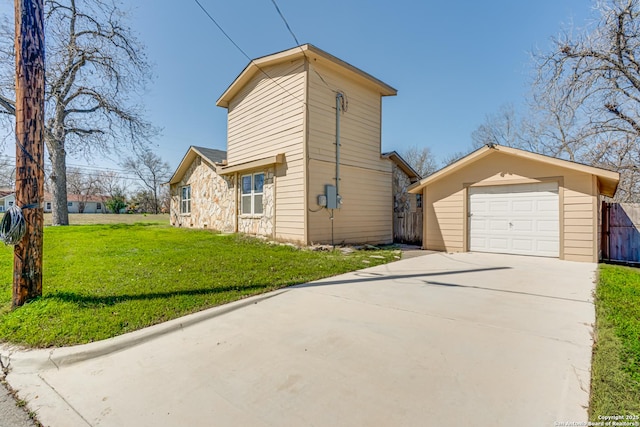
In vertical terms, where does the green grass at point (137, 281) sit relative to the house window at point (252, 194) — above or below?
below

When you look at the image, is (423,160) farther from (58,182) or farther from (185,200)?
(58,182)

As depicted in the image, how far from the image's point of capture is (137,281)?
4.76 metres

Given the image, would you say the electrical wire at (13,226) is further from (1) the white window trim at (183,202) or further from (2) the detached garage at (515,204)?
(1) the white window trim at (183,202)

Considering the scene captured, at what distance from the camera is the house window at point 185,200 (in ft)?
53.0

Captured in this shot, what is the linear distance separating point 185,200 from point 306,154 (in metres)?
10.7

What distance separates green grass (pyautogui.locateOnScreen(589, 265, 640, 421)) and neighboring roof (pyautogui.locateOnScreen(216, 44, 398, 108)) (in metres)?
8.62

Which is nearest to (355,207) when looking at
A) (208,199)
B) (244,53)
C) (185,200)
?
(244,53)

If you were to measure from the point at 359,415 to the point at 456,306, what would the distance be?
2550mm

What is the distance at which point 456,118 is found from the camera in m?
19.1

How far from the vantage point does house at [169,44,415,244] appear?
9.01 m

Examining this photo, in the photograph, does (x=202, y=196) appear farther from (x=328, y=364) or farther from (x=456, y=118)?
(x=456, y=118)

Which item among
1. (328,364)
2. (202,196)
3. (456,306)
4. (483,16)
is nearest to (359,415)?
(328,364)

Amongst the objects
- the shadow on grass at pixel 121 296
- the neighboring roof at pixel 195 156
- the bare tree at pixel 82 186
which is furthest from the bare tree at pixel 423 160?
the bare tree at pixel 82 186

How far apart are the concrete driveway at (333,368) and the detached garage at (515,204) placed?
424 cm
